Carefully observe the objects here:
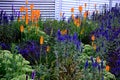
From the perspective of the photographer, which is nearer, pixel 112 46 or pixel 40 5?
pixel 112 46

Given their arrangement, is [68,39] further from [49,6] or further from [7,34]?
[49,6]

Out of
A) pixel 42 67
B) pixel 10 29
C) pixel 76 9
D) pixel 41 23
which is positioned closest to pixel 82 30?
pixel 41 23

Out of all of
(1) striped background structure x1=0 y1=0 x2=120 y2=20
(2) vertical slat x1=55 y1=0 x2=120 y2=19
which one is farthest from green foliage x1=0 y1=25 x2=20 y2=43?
(2) vertical slat x1=55 y1=0 x2=120 y2=19

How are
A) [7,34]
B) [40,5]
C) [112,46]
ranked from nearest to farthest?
[112,46] < [7,34] < [40,5]

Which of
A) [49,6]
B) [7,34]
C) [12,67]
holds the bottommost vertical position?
[12,67]

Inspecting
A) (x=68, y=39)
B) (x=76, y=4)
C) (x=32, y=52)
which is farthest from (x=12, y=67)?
(x=76, y=4)

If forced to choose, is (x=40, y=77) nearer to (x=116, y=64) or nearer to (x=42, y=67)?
(x=42, y=67)

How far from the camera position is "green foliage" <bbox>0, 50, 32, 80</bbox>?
14.8ft

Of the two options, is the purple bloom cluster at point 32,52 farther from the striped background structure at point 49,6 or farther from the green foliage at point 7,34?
the striped background structure at point 49,6

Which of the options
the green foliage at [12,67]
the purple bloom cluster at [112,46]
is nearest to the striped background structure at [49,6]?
the purple bloom cluster at [112,46]

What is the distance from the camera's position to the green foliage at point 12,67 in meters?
4.52

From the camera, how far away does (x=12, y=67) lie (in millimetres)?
4633

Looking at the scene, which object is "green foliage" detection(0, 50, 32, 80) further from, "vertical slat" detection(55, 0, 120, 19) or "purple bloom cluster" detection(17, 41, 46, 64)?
"vertical slat" detection(55, 0, 120, 19)

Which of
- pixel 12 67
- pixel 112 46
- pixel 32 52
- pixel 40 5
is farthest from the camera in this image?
pixel 40 5
